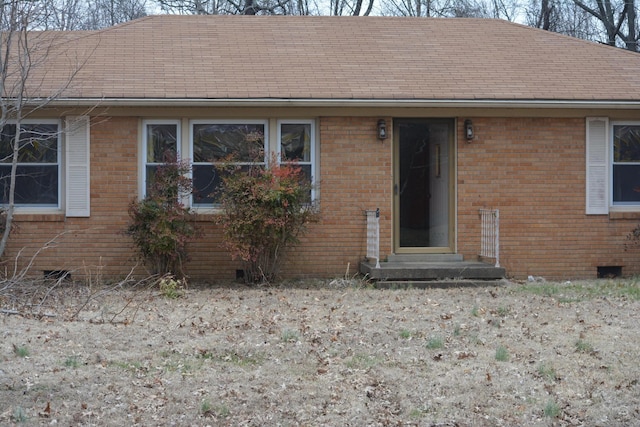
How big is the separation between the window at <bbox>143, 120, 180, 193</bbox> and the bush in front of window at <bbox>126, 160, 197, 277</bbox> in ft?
1.68

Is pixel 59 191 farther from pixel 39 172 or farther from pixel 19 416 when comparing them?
pixel 19 416

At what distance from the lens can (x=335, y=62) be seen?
1552cm

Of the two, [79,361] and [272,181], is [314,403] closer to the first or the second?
[79,361]

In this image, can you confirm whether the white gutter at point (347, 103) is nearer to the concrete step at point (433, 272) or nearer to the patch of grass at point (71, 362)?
the concrete step at point (433, 272)

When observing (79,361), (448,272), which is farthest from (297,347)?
(448,272)

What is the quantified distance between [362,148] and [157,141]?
133 inches

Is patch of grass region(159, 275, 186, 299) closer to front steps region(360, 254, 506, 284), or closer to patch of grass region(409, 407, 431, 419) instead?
front steps region(360, 254, 506, 284)

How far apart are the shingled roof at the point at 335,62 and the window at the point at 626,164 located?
0.75 m

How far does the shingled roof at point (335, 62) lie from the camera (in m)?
14.1

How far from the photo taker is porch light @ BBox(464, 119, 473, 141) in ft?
47.3

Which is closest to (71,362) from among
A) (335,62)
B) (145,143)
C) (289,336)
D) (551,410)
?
(289,336)

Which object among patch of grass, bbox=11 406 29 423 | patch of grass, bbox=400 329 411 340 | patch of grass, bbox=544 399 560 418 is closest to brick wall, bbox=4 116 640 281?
patch of grass, bbox=400 329 411 340

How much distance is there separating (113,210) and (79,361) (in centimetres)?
616

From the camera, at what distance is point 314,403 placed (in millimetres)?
7242
